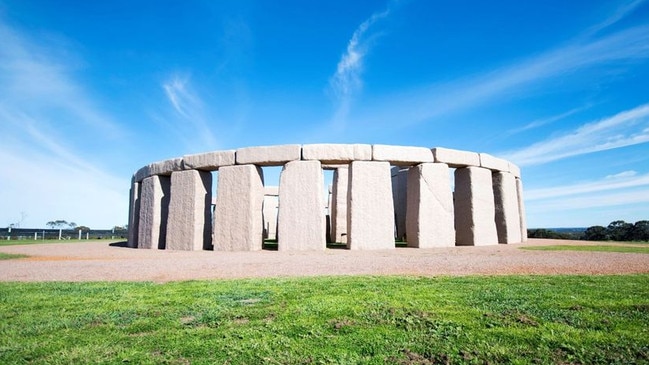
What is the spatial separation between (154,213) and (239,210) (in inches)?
176

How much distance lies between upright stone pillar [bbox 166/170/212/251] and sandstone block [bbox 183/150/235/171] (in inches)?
10.5

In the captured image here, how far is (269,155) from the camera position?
40.5 ft

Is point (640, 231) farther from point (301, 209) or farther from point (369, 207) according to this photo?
point (301, 209)

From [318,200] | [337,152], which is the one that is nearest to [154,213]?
[318,200]

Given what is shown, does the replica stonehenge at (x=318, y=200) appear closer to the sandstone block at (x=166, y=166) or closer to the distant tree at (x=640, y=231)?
the sandstone block at (x=166, y=166)

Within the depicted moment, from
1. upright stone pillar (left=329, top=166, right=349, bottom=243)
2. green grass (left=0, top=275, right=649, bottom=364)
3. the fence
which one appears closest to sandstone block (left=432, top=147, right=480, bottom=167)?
upright stone pillar (left=329, top=166, right=349, bottom=243)

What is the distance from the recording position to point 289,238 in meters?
11.8

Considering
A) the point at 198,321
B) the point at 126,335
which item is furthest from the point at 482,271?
the point at 126,335

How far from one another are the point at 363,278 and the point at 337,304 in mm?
1734

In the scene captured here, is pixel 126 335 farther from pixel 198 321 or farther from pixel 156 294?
pixel 156 294

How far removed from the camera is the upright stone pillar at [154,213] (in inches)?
569

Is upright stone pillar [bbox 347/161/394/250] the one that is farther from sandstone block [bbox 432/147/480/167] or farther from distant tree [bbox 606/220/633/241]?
distant tree [bbox 606/220/633/241]

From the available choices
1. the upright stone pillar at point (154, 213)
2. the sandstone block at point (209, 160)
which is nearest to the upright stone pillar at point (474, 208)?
the sandstone block at point (209, 160)

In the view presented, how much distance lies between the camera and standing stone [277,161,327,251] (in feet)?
38.5
